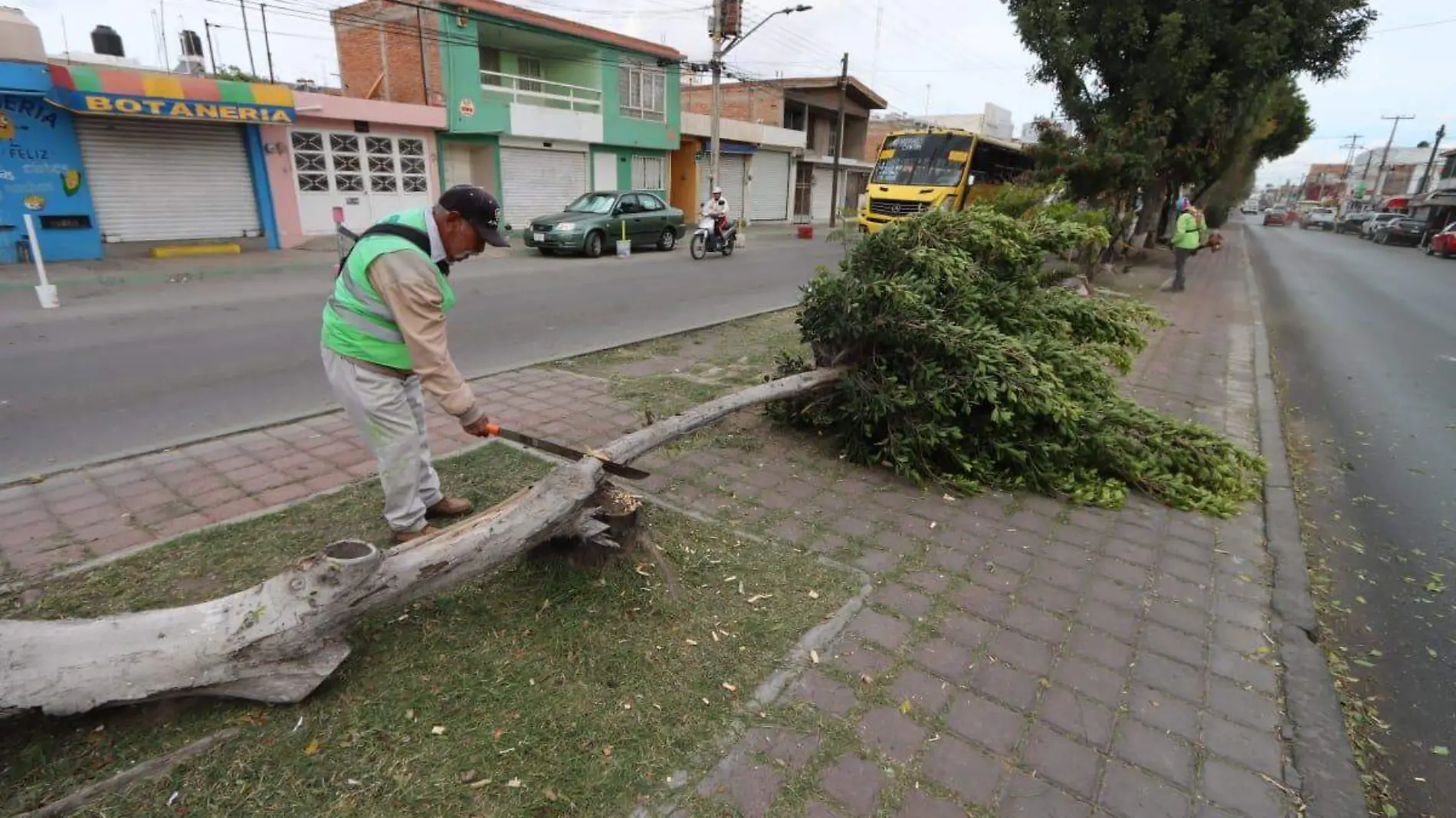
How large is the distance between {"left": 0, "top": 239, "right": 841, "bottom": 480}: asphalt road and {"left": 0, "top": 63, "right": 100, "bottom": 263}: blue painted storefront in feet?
10.4

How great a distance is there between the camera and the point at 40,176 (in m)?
12.6

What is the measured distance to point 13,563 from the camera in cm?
327

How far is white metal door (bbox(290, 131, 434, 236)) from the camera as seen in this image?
1628cm

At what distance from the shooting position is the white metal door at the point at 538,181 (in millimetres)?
20344

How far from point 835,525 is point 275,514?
9.41 feet

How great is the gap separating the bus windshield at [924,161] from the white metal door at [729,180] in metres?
9.49

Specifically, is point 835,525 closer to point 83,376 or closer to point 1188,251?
point 83,376

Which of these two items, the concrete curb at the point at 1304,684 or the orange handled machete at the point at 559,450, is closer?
the concrete curb at the point at 1304,684

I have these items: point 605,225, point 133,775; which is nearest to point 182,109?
point 605,225

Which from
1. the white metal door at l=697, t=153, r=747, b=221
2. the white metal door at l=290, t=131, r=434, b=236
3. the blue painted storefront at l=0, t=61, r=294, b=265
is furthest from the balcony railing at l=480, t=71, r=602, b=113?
the blue painted storefront at l=0, t=61, r=294, b=265

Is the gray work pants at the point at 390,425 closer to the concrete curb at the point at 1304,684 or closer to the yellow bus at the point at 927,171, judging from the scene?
the concrete curb at the point at 1304,684

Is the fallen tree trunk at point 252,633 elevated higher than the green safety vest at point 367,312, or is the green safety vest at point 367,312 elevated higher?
the green safety vest at point 367,312

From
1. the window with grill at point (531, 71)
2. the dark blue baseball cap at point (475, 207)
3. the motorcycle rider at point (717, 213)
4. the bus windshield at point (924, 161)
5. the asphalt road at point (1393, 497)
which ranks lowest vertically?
the asphalt road at point (1393, 497)

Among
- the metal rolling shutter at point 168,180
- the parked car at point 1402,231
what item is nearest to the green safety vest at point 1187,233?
the metal rolling shutter at point 168,180
